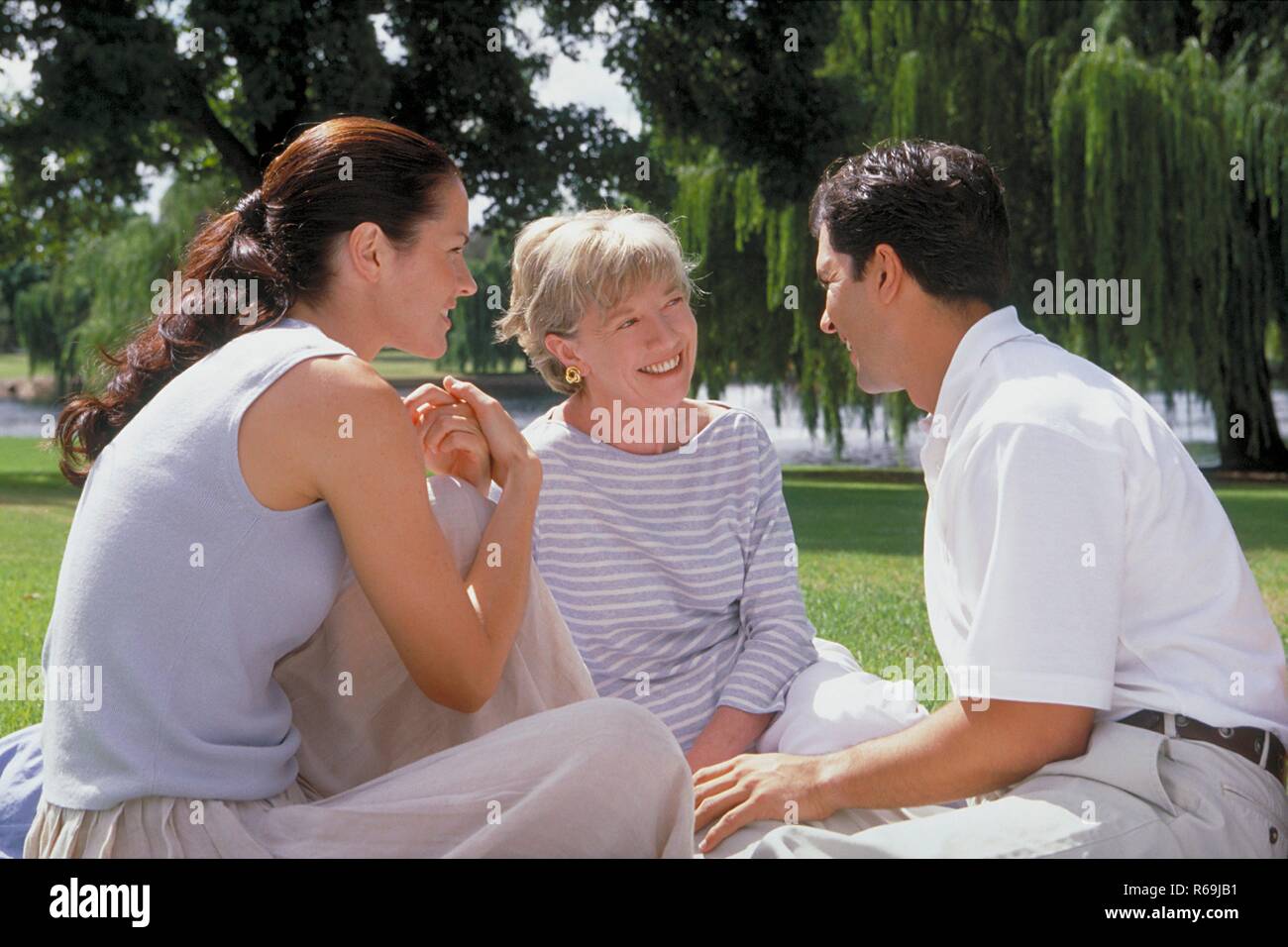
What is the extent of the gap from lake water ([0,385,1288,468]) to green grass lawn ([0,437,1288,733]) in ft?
3.32

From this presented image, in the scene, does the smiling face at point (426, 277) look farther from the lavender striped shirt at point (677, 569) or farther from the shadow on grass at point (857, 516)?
the shadow on grass at point (857, 516)

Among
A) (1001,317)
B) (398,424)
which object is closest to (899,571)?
(1001,317)

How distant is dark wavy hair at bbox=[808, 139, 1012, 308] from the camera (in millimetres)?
2584

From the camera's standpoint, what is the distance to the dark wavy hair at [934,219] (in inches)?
102

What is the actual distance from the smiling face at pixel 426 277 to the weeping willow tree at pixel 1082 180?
13.5 m

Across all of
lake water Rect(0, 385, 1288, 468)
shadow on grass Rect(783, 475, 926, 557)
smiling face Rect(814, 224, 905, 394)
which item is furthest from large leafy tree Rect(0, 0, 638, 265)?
smiling face Rect(814, 224, 905, 394)

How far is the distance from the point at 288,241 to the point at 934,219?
3.79ft

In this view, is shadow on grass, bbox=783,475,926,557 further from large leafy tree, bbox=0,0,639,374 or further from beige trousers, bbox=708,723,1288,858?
beige trousers, bbox=708,723,1288,858

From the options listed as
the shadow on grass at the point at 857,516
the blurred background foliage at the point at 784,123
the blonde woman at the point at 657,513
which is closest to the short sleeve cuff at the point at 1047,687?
the blonde woman at the point at 657,513

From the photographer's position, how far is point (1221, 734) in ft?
7.08

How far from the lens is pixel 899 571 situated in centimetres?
969

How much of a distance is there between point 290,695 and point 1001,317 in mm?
1425
